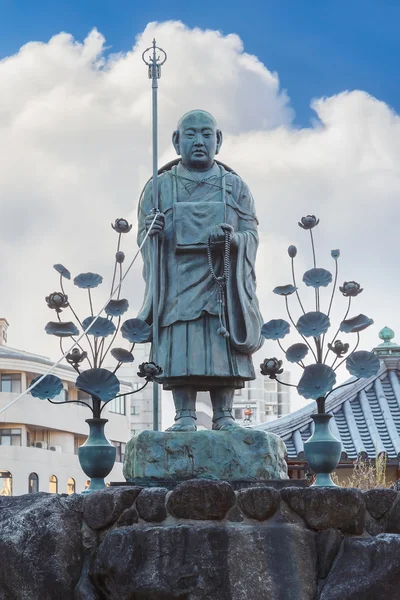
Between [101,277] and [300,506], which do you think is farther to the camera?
[101,277]

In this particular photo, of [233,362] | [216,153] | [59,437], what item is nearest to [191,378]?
[233,362]

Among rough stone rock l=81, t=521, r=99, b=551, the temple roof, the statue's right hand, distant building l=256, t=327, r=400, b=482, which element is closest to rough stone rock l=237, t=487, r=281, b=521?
rough stone rock l=81, t=521, r=99, b=551

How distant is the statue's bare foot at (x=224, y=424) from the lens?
744 centimetres

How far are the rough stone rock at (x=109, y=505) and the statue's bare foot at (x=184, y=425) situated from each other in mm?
1455

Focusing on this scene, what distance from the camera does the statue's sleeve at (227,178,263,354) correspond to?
24.8 ft

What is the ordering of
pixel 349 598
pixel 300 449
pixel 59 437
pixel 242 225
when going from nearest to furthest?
pixel 349 598 → pixel 242 225 → pixel 300 449 → pixel 59 437

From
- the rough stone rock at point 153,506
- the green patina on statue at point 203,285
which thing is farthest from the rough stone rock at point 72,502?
the green patina on statue at point 203,285

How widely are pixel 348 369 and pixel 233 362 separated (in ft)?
2.75

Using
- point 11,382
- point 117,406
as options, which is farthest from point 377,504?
point 117,406

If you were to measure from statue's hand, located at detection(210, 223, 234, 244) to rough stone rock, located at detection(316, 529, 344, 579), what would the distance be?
2532 mm

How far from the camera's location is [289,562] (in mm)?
5641

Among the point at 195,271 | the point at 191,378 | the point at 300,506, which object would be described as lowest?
the point at 300,506

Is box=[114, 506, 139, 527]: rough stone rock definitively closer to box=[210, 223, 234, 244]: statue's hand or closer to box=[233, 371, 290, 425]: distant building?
box=[210, 223, 234, 244]: statue's hand

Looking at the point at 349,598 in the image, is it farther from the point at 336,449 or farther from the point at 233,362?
the point at 233,362
